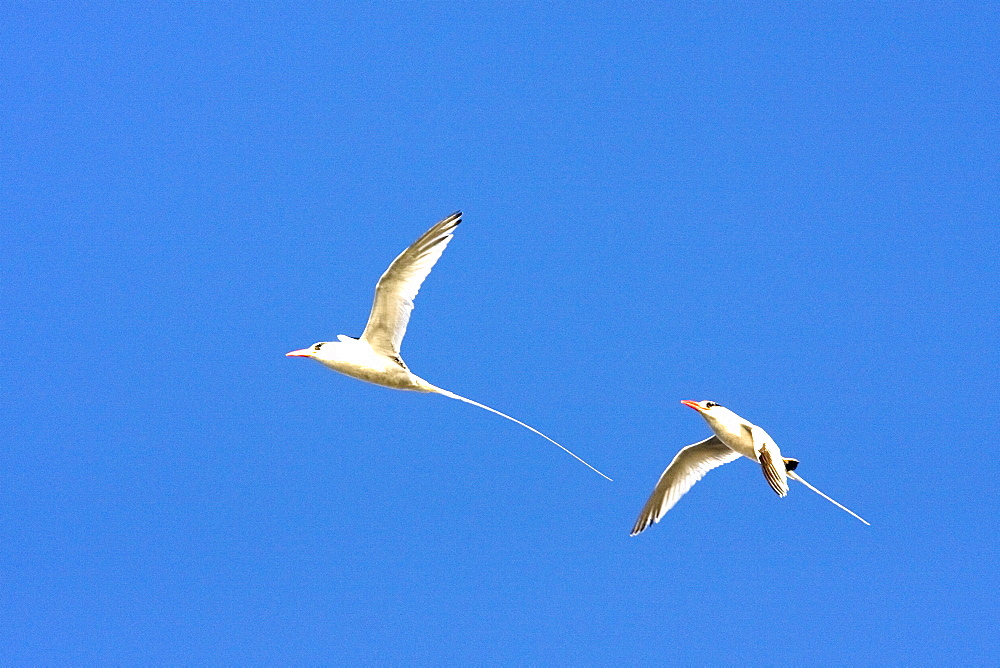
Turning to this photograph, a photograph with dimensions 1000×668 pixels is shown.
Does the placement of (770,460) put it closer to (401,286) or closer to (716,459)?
(716,459)

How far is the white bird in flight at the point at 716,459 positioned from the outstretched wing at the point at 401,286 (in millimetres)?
3846

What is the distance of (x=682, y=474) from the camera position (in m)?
16.0

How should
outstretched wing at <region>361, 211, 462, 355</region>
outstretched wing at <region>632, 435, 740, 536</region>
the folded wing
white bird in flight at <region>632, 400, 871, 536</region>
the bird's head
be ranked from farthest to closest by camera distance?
1. outstretched wing at <region>632, 435, 740, 536</region>
2. the bird's head
3. white bird in flight at <region>632, 400, 871, 536</region>
4. outstretched wing at <region>361, 211, 462, 355</region>
5. the folded wing

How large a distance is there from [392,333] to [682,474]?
491 cm

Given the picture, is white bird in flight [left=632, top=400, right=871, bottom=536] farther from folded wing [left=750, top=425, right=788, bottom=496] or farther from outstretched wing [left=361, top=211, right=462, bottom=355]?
outstretched wing [left=361, top=211, right=462, bottom=355]

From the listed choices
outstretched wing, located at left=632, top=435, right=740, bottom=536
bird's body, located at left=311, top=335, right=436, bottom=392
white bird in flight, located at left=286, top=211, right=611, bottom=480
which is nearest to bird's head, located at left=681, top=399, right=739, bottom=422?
outstretched wing, located at left=632, top=435, right=740, bottom=536

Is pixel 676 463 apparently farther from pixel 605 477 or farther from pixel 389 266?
pixel 389 266

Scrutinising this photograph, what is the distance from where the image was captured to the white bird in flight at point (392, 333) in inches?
523

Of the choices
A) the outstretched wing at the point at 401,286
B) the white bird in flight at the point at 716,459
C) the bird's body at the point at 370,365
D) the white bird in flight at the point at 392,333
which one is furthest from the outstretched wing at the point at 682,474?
the outstretched wing at the point at 401,286

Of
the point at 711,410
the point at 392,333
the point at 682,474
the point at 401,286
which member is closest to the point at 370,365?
the point at 392,333

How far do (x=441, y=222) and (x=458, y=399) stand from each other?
2.08 meters

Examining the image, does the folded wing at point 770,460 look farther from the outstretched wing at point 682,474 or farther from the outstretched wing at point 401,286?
the outstretched wing at point 401,286

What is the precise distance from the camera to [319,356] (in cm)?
1399

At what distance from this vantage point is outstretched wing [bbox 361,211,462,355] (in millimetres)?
13266
